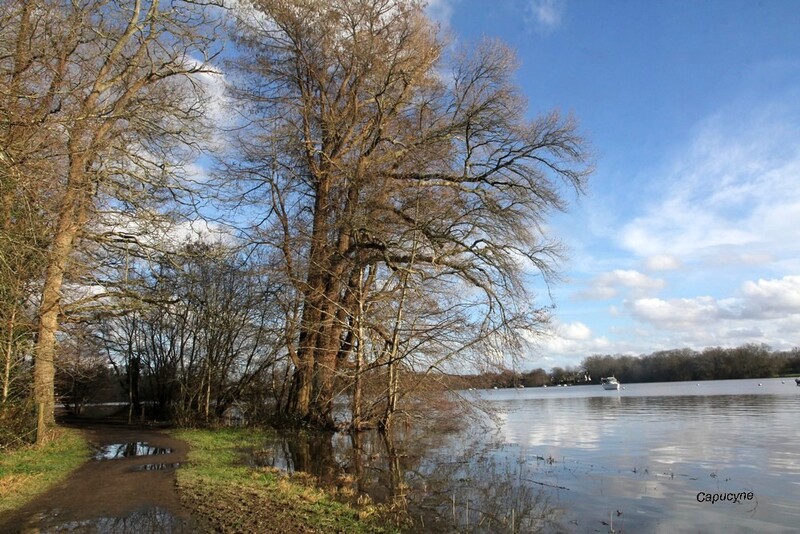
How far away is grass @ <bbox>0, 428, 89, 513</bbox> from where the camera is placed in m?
8.34

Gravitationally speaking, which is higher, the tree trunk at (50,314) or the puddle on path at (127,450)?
the tree trunk at (50,314)

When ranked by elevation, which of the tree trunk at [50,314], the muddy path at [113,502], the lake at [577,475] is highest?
the tree trunk at [50,314]

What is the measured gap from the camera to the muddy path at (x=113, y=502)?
6.82 m

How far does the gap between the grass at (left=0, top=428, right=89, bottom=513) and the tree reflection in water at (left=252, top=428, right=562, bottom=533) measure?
3.91 metres

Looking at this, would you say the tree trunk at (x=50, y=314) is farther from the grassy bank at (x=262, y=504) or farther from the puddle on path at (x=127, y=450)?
the grassy bank at (x=262, y=504)

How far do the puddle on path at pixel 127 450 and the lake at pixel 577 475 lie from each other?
9.34ft

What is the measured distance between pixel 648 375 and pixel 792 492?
97.1 metres

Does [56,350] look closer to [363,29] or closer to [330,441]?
[330,441]

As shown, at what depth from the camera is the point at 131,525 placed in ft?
22.6

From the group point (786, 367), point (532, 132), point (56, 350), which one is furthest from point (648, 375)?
point (56, 350)

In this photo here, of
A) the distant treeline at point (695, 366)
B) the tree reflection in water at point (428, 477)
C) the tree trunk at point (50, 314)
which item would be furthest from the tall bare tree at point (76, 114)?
the distant treeline at point (695, 366)

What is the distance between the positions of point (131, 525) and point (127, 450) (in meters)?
8.41

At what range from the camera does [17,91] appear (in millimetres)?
7500

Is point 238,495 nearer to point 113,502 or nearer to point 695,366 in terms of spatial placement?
point 113,502
